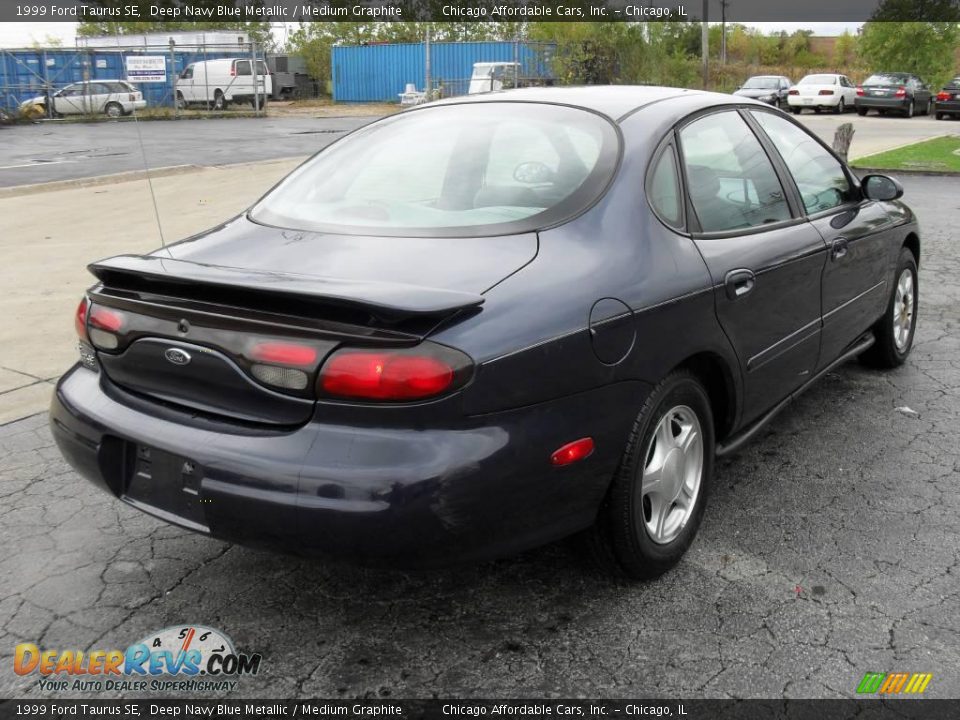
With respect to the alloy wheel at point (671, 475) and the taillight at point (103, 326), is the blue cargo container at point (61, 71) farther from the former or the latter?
the alloy wheel at point (671, 475)

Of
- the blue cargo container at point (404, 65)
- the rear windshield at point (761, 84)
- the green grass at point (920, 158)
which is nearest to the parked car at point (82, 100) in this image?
the blue cargo container at point (404, 65)

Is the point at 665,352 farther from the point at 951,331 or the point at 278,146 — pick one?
the point at 278,146

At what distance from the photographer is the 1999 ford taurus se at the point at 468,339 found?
245 cm

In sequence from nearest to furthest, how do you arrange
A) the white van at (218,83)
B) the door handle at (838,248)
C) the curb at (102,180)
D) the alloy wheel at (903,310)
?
the door handle at (838,248)
the alloy wheel at (903,310)
the curb at (102,180)
the white van at (218,83)

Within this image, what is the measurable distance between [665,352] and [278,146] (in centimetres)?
2022

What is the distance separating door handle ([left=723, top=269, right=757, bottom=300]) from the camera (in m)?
3.33

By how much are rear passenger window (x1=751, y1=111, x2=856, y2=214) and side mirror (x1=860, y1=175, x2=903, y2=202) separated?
0.27ft

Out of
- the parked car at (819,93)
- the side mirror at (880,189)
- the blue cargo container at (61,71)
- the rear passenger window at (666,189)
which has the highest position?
the blue cargo container at (61,71)

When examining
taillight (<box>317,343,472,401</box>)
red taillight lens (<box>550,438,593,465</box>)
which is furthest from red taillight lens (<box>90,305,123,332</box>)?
red taillight lens (<box>550,438,593,465</box>)

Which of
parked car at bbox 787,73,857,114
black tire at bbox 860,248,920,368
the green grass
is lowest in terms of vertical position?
black tire at bbox 860,248,920,368

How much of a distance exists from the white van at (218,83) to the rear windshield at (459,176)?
114ft

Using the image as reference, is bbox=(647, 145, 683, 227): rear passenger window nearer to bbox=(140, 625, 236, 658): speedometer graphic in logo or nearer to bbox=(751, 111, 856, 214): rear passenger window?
bbox=(751, 111, 856, 214): rear passenger window

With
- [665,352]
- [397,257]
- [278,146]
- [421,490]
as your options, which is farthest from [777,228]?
[278,146]

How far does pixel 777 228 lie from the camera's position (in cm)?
380
